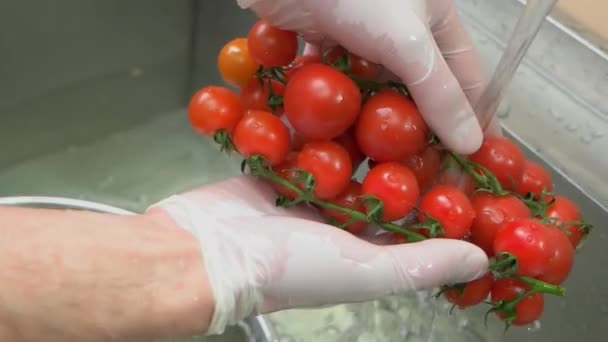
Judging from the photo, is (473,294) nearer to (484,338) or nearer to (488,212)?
(488,212)

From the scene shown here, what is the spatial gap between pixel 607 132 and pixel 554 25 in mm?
136

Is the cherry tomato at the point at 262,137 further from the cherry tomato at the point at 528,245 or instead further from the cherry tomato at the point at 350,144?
the cherry tomato at the point at 528,245

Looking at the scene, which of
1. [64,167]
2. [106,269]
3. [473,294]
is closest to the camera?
[106,269]

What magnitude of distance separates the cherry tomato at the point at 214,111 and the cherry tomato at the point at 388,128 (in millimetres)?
118

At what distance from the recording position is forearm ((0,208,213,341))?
1.81 ft

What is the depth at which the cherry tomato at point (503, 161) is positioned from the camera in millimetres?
686

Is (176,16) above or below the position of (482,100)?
below

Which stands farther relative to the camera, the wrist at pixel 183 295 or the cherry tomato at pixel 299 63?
the cherry tomato at pixel 299 63

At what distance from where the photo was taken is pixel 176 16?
1.19 m

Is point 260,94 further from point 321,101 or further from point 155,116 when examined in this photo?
point 155,116

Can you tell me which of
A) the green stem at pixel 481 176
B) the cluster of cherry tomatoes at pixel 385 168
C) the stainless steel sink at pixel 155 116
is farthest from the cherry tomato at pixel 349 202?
the stainless steel sink at pixel 155 116

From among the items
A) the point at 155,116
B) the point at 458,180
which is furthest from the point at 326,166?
the point at 155,116

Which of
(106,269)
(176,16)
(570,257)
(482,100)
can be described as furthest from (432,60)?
(176,16)

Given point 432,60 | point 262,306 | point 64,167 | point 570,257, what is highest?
point 432,60
